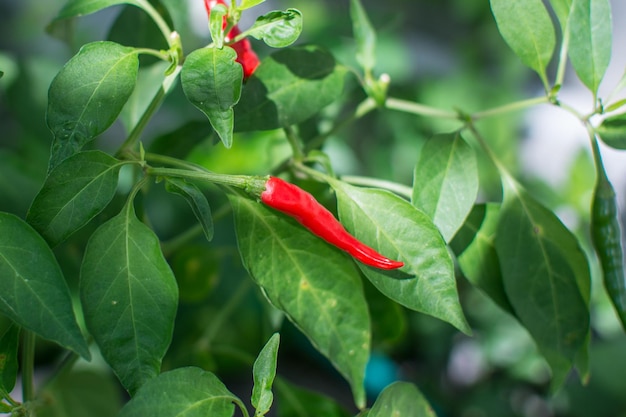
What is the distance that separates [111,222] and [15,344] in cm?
13

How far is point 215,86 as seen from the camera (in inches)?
19.4

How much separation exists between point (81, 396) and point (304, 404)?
323 millimetres

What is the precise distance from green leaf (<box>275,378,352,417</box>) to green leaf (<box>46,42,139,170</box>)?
39 centimetres

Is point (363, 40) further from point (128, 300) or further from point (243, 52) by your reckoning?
point (128, 300)

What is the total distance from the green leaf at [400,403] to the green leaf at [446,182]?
0.42 ft

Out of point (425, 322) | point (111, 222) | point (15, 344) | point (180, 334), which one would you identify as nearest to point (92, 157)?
point (111, 222)

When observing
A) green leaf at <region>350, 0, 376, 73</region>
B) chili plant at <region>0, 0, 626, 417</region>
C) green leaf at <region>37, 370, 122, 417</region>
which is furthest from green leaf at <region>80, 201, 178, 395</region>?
green leaf at <region>37, 370, 122, 417</region>

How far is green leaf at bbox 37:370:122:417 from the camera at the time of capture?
913mm

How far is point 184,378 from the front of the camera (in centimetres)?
49

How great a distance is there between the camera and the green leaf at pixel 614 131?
0.60m

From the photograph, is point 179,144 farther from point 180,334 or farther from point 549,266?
point 180,334

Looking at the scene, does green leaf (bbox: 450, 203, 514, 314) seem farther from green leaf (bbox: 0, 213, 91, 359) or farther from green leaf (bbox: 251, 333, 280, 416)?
green leaf (bbox: 0, 213, 91, 359)

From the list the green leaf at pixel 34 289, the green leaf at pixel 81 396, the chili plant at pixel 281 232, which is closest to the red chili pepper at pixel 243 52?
the chili plant at pixel 281 232

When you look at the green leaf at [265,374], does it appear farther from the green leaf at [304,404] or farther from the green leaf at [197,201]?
the green leaf at [304,404]
